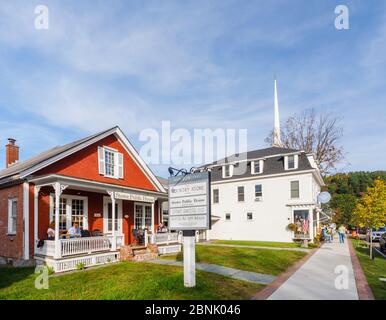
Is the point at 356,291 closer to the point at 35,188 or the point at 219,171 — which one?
the point at 35,188

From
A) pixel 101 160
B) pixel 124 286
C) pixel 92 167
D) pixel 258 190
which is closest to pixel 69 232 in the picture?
pixel 92 167

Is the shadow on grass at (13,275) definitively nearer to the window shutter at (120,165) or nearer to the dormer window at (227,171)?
the window shutter at (120,165)

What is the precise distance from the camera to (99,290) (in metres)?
8.03

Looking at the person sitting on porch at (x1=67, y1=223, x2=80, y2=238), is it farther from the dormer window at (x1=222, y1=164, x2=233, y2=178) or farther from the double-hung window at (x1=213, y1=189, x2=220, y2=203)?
the dormer window at (x1=222, y1=164, x2=233, y2=178)

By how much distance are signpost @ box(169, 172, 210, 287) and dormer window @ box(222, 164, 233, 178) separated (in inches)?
947

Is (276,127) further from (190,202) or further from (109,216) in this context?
(190,202)

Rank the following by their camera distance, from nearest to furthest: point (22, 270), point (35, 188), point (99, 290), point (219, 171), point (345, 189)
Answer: point (99, 290) → point (22, 270) → point (35, 188) → point (219, 171) → point (345, 189)

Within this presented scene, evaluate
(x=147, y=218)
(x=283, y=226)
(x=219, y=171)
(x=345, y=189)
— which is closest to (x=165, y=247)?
(x=147, y=218)

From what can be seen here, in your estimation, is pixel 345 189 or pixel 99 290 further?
pixel 345 189

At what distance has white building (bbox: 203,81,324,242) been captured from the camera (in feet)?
89.7

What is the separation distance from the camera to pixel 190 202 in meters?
8.53

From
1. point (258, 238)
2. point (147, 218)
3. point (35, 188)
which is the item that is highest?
point (35, 188)

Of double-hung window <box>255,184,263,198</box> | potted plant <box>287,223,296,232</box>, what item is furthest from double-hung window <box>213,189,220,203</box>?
potted plant <box>287,223,296,232</box>
